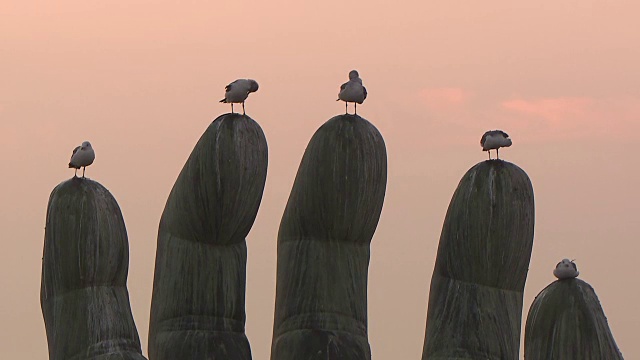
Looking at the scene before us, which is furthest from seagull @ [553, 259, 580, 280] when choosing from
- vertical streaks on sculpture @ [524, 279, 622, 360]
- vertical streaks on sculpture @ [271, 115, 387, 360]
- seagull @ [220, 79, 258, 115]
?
seagull @ [220, 79, 258, 115]

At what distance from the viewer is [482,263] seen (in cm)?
2597

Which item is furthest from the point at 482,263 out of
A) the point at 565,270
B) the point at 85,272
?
the point at 85,272

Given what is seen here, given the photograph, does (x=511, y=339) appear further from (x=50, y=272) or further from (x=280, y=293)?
(x=50, y=272)

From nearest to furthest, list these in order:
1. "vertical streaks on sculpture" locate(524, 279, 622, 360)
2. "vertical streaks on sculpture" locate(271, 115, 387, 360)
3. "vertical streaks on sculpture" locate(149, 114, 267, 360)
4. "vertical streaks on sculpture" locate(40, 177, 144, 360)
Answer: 1. "vertical streaks on sculpture" locate(524, 279, 622, 360)
2. "vertical streaks on sculpture" locate(40, 177, 144, 360)
3. "vertical streaks on sculpture" locate(149, 114, 267, 360)
4. "vertical streaks on sculpture" locate(271, 115, 387, 360)

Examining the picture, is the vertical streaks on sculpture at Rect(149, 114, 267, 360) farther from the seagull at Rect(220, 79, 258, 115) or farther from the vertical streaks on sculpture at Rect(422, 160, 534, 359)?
the vertical streaks on sculpture at Rect(422, 160, 534, 359)

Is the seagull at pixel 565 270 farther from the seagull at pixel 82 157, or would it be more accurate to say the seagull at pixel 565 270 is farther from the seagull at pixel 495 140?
the seagull at pixel 82 157

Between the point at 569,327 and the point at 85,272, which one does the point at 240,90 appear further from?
the point at 569,327

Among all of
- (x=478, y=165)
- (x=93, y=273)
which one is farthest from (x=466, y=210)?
(x=93, y=273)

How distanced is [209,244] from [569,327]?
14.9 feet

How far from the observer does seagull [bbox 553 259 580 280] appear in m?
25.4

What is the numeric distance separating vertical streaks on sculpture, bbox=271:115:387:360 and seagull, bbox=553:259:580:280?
2529mm

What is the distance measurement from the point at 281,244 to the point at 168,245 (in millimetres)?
1414

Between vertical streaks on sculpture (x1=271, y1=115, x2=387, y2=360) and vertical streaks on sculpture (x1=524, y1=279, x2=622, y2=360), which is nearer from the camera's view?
vertical streaks on sculpture (x1=524, y1=279, x2=622, y2=360)

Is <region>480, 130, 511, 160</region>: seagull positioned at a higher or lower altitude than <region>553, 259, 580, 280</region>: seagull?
higher
